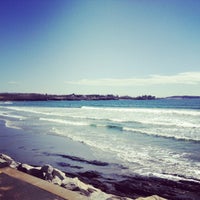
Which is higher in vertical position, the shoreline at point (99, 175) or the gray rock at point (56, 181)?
the gray rock at point (56, 181)

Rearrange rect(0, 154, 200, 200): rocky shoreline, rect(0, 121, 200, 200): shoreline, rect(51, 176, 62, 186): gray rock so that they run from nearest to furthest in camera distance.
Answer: rect(51, 176, 62, 186): gray rock < rect(0, 154, 200, 200): rocky shoreline < rect(0, 121, 200, 200): shoreline

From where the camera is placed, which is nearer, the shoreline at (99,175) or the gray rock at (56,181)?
the gray rock at (56,181)

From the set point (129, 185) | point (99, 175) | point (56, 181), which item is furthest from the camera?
point (99, 175)

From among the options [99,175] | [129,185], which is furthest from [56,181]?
[99,175]

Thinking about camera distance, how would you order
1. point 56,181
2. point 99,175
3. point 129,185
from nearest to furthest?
point 56,181
point 129,185
point 99,175

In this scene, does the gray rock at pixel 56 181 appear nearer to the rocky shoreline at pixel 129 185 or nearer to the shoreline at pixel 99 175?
the rocky shoreline at pixel 129 185

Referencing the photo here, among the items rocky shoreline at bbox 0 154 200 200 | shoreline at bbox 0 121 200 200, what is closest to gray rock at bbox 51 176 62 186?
rocky shoreline at bbox 0 154 200 200

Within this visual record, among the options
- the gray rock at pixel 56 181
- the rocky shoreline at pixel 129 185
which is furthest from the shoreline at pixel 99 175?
the gray rock at pixel 56 181

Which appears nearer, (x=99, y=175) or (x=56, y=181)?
(x=56, y=181)

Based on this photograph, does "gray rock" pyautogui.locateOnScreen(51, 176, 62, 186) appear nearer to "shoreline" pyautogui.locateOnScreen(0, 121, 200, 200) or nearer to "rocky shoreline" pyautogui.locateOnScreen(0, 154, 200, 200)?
"rocky shoreline" pyautogui.locateOnScreen(0, 154, 200, 200)

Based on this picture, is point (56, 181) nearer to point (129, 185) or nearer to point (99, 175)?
point (129, 185)

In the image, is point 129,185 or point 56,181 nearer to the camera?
point 56,181

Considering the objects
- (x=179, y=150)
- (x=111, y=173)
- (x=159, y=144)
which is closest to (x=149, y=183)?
(x=111, y=173)

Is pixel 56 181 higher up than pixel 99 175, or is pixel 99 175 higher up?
pixel 56 181
